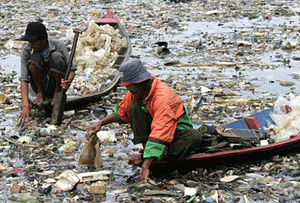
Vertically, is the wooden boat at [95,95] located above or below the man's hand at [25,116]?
below

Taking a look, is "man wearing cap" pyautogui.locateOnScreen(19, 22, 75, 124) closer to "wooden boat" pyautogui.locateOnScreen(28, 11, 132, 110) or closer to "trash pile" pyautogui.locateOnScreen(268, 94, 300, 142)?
"wooden boat" pyautogui.locateOnScreen(28, 11, 132, 110)

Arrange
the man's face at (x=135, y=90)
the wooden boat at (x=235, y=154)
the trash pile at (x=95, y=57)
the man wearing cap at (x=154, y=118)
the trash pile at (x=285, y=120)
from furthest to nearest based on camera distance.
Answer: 1. the trash pile at (x=95, y=57)
2. the trash pile at (x=285, y=120)
3. the wooden boat at (x=235, y=154)
4. the man's face at (x=135, y=90)
5. the man wearing cap at (x=154, y=118)

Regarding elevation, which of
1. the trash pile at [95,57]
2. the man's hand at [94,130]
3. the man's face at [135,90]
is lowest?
the trash pile at [95,57]

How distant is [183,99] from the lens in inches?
323

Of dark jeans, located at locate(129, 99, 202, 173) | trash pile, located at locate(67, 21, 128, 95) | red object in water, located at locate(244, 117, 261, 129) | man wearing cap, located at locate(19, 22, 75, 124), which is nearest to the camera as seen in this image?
dark jeans, located at locate(129, 99, 202, 173)

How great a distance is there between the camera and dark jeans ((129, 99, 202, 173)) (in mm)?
4934

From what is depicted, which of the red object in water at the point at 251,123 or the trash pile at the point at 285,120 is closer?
the trash pile at the point at 285,120

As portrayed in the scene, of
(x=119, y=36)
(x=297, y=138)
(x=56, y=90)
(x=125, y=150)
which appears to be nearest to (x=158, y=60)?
(x=119, y=36)

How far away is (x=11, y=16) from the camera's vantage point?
57.6 feet

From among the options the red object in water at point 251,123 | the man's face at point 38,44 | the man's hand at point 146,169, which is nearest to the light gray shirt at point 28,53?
the man's face at point 38,44

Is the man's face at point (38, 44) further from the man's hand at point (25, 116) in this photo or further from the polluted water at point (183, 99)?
the polluted water at point (183, 99)

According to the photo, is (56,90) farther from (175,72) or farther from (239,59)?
(239,59)

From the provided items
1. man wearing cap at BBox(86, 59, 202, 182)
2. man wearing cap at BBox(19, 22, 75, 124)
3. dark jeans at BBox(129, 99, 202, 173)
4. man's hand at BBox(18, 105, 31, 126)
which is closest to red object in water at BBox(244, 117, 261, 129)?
man wearing cap at BBox(86, 59, 202, 182)

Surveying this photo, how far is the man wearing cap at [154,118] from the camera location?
15.3 feet
